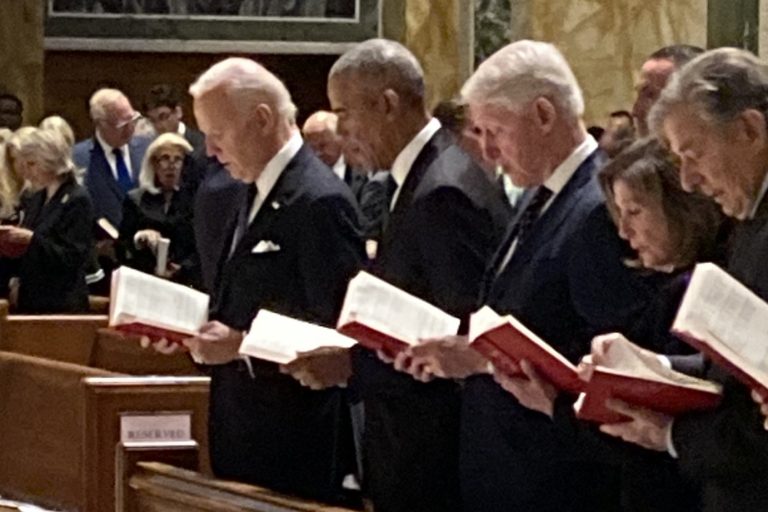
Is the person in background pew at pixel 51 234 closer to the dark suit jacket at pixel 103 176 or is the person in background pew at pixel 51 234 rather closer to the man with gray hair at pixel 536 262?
the dark suit jacket at pixel 103 176

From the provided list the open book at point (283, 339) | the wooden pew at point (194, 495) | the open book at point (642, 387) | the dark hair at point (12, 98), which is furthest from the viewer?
the dark hair at point (12, 98)

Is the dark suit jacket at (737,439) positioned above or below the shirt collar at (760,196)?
below

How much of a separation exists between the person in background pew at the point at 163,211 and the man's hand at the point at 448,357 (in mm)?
4920

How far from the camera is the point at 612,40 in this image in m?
8.76

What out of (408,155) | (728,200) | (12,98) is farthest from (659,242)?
(12,98)

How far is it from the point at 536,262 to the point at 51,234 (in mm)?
4813

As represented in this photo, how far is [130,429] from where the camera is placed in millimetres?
5109

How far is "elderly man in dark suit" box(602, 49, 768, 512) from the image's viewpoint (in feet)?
9.98

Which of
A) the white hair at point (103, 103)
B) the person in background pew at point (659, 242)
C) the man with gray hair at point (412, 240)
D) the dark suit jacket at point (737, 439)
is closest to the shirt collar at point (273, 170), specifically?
the man with gray hair at point (412, 240)

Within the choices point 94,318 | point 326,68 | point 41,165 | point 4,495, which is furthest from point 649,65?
point 326,68

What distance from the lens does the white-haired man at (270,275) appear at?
4.55 metres

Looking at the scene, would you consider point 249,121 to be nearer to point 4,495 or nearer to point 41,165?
point 4,495

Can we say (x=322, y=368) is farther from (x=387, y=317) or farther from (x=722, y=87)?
(x=722, y=87)

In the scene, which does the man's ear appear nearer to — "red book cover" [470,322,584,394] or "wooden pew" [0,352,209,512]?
"red book cover" [470,322,584,394]
